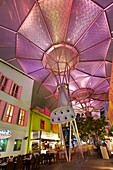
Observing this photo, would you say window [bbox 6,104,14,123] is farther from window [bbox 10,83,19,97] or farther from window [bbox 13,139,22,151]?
window [bbox 13,139,22,151]

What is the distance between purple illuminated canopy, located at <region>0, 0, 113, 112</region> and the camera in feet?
25.1

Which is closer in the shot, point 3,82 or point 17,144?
point 3,82

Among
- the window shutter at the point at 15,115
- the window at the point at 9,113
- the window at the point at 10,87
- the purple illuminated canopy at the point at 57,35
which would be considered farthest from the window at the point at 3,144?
the purple illuminated canopy at the point at 57,35

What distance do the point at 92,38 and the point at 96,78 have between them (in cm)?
655

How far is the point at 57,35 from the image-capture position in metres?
9.65

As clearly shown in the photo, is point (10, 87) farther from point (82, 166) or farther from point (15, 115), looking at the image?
point (82, 166)

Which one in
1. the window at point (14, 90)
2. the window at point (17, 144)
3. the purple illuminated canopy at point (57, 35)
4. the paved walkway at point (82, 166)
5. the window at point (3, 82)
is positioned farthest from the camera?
the window at point (14, 90)

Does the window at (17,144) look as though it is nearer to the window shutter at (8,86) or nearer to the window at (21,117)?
the window at (21,117)

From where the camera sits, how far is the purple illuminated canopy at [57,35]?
7637mm

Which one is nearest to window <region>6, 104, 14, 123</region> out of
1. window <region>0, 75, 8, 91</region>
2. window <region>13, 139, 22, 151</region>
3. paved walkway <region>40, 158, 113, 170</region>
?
window <region>0, 75, 8, 91</region>

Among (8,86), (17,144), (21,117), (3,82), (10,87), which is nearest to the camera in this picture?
(3,82)

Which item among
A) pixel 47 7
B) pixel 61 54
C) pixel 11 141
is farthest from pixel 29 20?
pixel 11 141

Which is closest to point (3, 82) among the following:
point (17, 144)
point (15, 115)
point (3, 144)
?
point (15, 115)

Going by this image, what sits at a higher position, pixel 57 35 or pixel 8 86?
pixel 57 35
